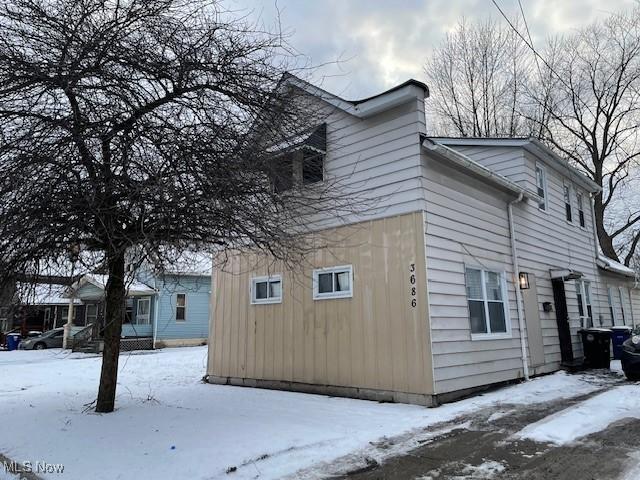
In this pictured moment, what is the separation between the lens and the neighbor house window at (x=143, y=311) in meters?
23.8

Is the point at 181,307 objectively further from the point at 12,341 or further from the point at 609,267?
the point at 609,267

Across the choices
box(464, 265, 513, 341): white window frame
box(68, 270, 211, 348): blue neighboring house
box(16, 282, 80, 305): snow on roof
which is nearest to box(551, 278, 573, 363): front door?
box(464, 265, 513, 341): white window frame

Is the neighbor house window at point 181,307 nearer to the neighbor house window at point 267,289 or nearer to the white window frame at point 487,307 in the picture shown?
the neighbor house window at point 267,289

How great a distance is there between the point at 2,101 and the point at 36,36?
30.6 inches

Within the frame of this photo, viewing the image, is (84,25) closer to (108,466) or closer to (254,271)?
(108,466)

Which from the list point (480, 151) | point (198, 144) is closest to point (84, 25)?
point (198, 144)

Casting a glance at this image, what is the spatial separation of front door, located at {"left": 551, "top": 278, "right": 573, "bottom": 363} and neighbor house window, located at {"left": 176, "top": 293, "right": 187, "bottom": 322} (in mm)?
17711

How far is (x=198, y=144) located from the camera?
566 centimetres

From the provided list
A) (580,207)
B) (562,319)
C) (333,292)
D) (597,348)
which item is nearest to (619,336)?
(597,348)

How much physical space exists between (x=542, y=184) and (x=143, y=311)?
19.6 metres

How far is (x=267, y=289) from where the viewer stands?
10367 mm

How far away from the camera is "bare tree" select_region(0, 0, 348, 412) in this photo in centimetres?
489

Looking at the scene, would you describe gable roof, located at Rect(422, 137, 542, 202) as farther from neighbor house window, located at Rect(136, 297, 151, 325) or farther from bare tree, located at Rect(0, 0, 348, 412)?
neighbor house window, located at Rect(136, 297, 151, 325)

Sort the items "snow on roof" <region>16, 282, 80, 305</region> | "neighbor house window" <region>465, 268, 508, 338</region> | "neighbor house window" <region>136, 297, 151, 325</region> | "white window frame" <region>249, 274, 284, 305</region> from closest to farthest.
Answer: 1. "snow on roof" <region>16, 282, 80, 305</region>
2. "neighbor house window" <region>465, 268, 508, 338</region>
3. "white window frame" <region>249, 274, 284, 305</region>
4. "neighbor house window" <region>136, 297, 151, 325</region>
